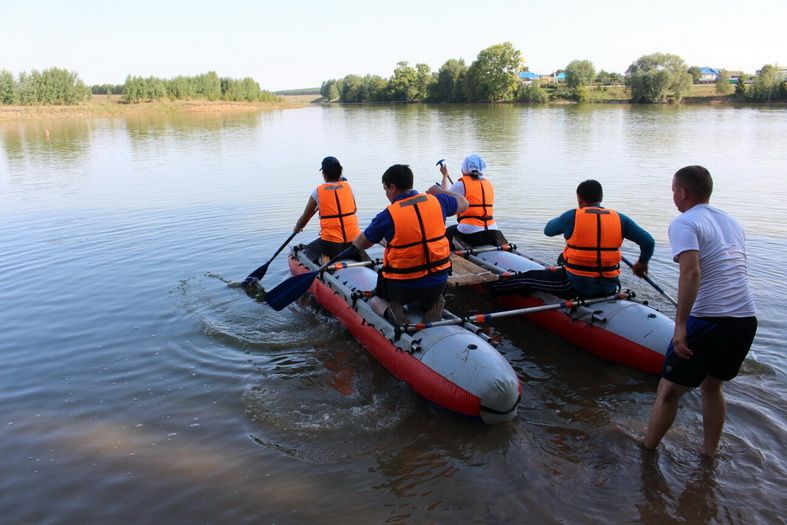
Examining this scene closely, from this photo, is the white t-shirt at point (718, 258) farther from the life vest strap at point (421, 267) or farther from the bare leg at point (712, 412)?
the life vest strap at point (421, 267)

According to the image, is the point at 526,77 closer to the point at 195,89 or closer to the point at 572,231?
the point at 195,89

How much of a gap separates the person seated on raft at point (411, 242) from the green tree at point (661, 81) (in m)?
65.2

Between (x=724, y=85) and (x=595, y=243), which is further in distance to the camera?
(x=724, y=85)

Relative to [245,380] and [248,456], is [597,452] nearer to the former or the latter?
[248,456]

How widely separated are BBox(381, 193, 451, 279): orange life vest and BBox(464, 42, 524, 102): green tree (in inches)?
3138

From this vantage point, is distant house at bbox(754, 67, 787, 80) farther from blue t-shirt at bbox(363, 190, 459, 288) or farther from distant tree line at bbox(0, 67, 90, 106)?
distant tree line at bbox(0, 67, 90, 106)

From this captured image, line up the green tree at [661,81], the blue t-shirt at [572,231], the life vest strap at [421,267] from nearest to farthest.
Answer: the life vest strap at [421,267], the blue t-shirt at [572,231], the green tree at [661,81]

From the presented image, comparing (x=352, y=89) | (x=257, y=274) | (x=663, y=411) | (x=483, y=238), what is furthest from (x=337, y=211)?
(x=352, y=89)

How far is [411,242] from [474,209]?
2.89 meters

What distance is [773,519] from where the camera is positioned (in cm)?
335

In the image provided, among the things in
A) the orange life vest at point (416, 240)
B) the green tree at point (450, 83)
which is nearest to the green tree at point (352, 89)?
the green tree at point (450, 83)

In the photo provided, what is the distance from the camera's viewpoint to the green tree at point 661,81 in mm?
61000

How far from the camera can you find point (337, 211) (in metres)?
7.25

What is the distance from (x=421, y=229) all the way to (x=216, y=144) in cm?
2428
